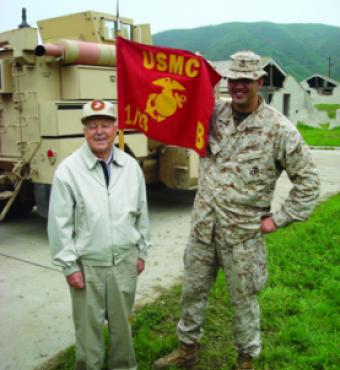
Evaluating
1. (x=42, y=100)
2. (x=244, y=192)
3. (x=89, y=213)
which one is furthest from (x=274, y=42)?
(x=89, y=213)

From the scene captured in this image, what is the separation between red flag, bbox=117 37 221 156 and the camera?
3037 millimetres

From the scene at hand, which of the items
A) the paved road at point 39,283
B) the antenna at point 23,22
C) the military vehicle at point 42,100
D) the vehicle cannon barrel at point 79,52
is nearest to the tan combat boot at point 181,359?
the paved road at point 39,283

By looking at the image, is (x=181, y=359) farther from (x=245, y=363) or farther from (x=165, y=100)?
(x=165, y=100)

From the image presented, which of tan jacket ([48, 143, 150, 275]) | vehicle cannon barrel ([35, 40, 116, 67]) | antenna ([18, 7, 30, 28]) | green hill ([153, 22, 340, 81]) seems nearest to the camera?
tan jacket ([48, 143, 150, 275])

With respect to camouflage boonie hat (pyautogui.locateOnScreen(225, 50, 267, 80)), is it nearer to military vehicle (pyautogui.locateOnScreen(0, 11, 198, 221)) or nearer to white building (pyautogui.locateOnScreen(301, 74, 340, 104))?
military vehicle (pyautogui.locateOnScreen(0, 11, 198, 221))

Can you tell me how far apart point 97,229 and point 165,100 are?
108 centimetres

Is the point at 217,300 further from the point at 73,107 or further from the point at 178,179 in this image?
the point at 178,179

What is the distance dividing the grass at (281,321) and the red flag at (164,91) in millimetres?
1406

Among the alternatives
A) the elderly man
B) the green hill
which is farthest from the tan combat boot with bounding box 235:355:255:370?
the green hill

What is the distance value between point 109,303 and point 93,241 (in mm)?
383

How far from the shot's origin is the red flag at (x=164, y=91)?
304cm

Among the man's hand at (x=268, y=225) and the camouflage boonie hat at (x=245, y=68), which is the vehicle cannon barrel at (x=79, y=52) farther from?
the man's hand at (x=268, y=225)

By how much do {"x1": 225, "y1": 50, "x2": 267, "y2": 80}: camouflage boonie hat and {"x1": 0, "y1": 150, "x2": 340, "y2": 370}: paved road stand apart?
2.19 metres

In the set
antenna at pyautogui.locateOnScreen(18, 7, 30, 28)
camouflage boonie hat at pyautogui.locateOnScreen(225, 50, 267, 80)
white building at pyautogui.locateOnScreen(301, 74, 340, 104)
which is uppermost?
antenna at pyautogui.locateOnScreen(18, 7, 30, 28)
